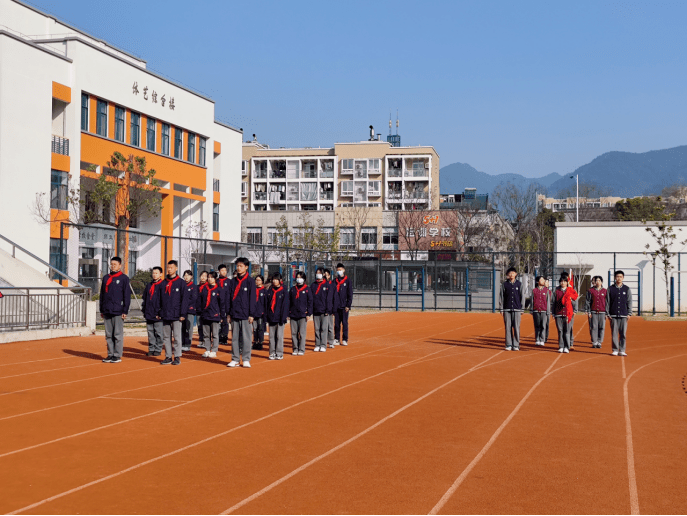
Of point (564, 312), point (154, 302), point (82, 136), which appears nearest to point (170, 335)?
point (154, 302)

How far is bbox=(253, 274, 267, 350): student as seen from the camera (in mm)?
14586

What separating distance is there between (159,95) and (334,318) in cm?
3152

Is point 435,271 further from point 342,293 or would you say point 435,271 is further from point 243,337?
point 243,337

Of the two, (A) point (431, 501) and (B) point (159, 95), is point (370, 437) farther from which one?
(B) point (159, 95)

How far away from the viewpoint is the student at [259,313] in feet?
47.9

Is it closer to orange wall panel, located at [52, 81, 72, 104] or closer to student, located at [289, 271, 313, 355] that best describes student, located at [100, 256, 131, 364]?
student, located at [289, 271, 313, 355]

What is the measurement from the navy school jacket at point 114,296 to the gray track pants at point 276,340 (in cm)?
296

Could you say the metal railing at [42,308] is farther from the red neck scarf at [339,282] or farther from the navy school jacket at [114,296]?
the red neck scarf at [339,282]

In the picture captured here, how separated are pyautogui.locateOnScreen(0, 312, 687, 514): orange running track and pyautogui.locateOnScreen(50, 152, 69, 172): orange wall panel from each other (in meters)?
23.1

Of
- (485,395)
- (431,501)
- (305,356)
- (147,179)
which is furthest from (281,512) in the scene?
(147,179)

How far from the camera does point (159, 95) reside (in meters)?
45.5

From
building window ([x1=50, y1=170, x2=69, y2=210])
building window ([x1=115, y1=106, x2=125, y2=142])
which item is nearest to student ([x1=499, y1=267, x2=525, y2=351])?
building window ([x1=50, y1=170, x2=69, y2=210])

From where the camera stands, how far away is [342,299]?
17922 mm

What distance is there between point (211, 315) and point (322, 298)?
9.35 ft
